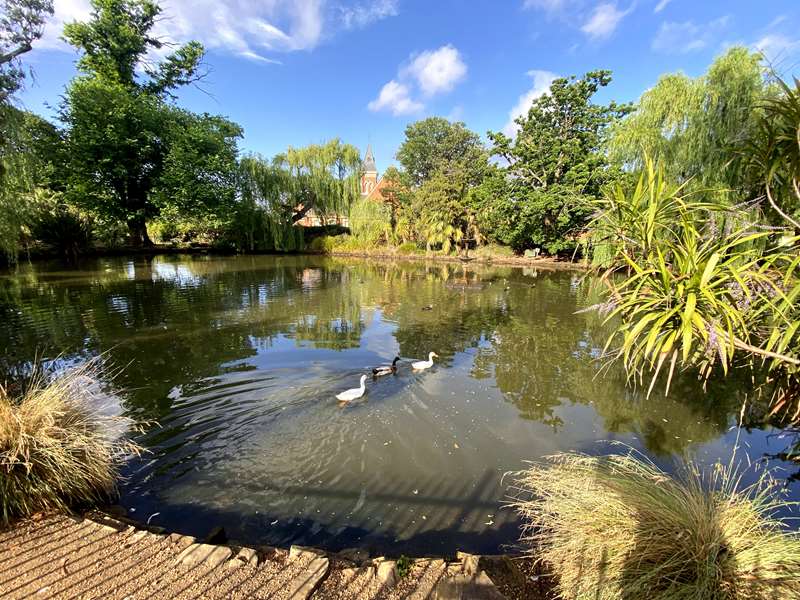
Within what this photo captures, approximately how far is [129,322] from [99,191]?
2096cm

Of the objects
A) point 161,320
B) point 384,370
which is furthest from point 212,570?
point 161,320

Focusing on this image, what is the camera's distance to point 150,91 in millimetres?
29516

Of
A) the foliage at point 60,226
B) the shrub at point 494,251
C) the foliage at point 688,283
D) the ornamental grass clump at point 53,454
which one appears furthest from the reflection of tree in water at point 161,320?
the shrub at point 494,251

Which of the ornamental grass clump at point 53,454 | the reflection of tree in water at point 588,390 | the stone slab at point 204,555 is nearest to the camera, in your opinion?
the stone slab at point 204,555

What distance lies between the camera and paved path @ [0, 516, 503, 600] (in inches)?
97.9

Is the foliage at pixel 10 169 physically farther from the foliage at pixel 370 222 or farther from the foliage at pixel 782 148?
the foliage at pixel 370 222

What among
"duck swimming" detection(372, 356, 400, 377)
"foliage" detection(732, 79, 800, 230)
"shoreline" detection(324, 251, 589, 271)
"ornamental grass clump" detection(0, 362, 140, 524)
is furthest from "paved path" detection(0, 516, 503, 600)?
"shoreline" detection(324, 251, 589, 271)

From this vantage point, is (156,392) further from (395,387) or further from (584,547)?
(584,547)

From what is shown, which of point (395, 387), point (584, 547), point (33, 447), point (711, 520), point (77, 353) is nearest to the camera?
point (711, 520)

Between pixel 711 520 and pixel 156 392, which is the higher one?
pixel 711 520

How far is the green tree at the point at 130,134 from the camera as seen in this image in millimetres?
24094

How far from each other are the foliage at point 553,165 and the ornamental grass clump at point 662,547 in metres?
23.0

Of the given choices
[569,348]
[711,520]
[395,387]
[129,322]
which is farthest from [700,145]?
[129,322]

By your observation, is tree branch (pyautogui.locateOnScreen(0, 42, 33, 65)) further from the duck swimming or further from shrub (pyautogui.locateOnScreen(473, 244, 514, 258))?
shrub (pyautogui.locateOnScreen(473, 244, 514, 258))
